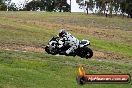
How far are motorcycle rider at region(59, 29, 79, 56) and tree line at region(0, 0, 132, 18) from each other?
8462cm

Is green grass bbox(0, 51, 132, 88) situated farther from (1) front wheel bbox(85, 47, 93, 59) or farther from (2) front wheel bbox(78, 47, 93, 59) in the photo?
(1) front wheel bbox(85, 47, 93, 59)

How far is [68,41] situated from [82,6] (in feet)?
361

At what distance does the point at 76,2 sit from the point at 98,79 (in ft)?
425

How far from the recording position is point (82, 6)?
135250 mm

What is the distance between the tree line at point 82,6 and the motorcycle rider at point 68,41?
8462 cm

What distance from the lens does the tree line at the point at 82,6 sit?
116 metres

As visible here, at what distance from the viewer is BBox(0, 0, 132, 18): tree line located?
116 metres

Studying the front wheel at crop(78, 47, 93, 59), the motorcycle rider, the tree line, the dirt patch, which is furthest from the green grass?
the tree line

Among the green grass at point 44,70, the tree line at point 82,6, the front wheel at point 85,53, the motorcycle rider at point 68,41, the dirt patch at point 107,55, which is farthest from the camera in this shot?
the tree line at point 82,6

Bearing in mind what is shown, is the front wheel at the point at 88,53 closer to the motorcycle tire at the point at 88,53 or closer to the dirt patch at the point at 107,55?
the motorcycle tire at the point at 88,53

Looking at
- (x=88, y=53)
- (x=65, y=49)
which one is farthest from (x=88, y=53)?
(x=65, y=49)

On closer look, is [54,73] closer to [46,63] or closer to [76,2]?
[46,63]

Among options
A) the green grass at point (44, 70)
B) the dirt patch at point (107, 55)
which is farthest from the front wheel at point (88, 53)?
the dirt patch at point (107, 55)

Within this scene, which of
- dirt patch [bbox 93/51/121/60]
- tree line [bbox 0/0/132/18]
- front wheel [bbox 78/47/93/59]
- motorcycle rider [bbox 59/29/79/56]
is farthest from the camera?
tree line [bbox 0/0/132/18]
